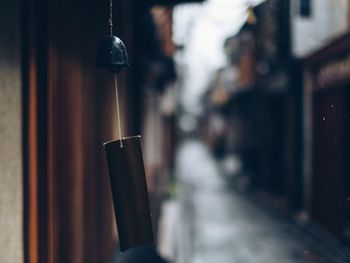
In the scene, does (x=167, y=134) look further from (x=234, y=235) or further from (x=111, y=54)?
(x=111, y=54)

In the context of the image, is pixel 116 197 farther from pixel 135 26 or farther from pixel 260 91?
pixel 260 91

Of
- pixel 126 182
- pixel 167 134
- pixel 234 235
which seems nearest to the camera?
pixel 126 182

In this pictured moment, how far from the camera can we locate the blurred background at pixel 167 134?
130 inches

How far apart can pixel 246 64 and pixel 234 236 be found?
1416 cm

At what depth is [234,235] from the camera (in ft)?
41.8

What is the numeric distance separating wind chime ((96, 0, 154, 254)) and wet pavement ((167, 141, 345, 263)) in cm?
269

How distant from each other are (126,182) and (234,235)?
10.0 metres

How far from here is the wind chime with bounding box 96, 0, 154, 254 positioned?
325cm

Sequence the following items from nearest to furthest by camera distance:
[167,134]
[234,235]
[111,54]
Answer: [111,54] < [234,235] < [167,134]

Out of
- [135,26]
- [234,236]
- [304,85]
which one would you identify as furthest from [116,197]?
[304,85]

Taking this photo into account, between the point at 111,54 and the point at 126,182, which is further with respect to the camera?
the point at 111,54

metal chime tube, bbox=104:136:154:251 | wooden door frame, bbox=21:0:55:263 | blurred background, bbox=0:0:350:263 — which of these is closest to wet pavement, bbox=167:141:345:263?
blurred background, bbox=0:0:350:263

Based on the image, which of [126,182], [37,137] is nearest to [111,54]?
[37,137]

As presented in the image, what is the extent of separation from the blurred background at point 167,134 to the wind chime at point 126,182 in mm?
617
